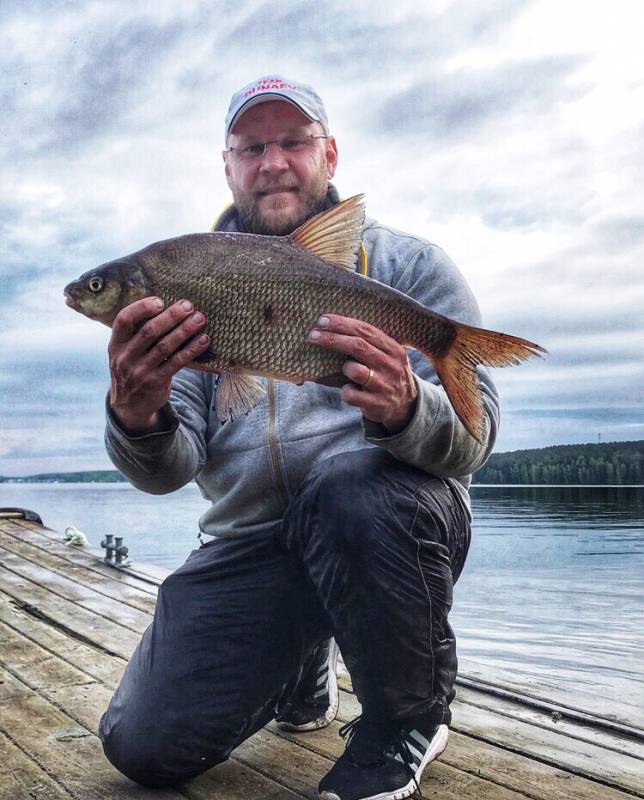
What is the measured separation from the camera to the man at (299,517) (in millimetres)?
2467

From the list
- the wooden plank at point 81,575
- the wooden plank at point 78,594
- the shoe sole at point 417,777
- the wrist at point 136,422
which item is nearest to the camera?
the shoe sole at point 417,777

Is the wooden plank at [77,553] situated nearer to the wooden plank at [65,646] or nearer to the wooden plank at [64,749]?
the wooden plank at [65,646]

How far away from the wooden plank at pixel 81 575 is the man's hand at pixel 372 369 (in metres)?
3.24

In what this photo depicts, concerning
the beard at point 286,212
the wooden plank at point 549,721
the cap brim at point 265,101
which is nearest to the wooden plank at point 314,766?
the wooden plank at point 549,721

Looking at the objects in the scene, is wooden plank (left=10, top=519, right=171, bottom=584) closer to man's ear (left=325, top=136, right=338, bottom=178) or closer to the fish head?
man's ear (left=325, top=136, right=338, bottom=178)

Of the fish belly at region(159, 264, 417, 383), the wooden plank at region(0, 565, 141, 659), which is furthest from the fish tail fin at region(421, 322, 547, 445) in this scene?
the wooden plank at region(0, 565, 141, 659)

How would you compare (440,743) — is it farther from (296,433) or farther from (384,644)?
(296,433)

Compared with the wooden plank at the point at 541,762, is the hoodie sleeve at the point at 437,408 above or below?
above

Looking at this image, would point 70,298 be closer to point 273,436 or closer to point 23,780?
point 273,436

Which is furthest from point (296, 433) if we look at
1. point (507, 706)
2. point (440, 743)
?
point (507, 706)

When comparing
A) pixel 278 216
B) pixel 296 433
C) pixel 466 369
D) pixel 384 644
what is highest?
pixel 278 216

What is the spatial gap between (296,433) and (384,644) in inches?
32.4

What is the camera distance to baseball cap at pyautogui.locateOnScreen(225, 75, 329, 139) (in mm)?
3311

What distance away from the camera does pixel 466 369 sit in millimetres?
2396
